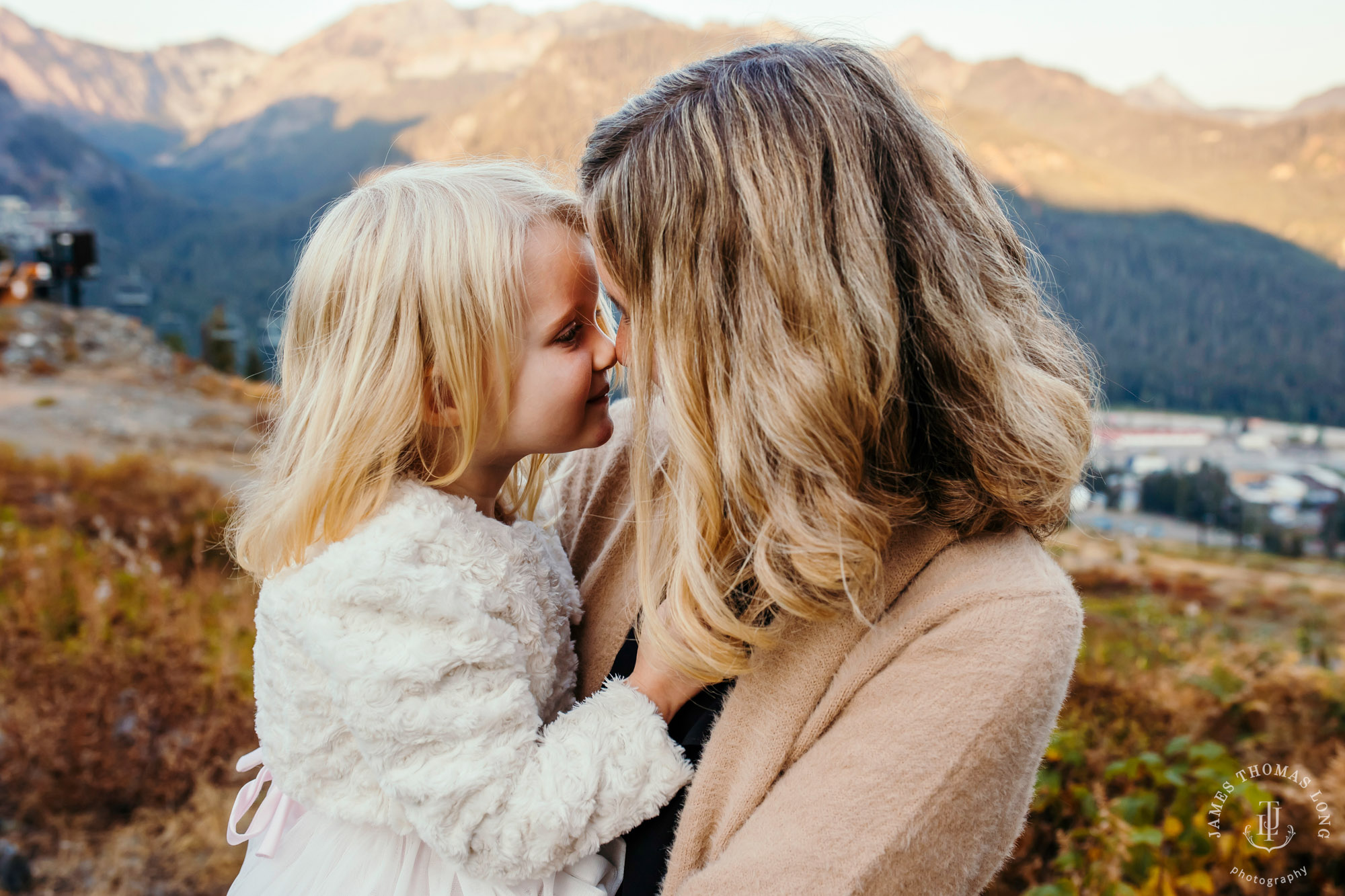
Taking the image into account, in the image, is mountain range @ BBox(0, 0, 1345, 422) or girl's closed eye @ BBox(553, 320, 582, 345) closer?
girl's closed eye @ BBox(553, 320, 582, 345)

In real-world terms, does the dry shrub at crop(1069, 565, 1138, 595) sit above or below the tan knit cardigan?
below

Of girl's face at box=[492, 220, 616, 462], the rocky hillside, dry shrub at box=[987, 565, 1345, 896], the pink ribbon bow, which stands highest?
girl's face at box=[492, 220, 616, 462]

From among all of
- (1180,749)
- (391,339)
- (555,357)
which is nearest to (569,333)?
(555,357)

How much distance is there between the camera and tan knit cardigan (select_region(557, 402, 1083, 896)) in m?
0.85

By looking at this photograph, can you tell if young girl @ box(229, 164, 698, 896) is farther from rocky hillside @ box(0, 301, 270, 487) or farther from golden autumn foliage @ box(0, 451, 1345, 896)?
rocky hillside @ box(0, 301, 270, 487)

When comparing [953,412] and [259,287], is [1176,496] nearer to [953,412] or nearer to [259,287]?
[953,412]

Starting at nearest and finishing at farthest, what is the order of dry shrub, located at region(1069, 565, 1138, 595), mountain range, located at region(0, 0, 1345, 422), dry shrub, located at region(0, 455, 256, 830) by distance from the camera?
1. dry shrub, located at region(0, 455, 256, 830)
2. dry shrub, located at region(1069, 565, 1138, 595)
3. mountain range, located at region(0, 0, 1345, 422)

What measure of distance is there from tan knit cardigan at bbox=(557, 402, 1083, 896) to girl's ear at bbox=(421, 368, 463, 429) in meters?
0.64

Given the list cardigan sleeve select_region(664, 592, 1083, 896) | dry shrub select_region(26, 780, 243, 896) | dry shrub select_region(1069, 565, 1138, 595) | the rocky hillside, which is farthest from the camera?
the rocky hillside

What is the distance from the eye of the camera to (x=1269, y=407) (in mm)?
6945

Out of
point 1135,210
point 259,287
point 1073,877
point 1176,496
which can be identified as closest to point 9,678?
point 1073,877

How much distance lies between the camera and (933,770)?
0.85 m

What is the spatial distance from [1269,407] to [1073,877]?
651 cm

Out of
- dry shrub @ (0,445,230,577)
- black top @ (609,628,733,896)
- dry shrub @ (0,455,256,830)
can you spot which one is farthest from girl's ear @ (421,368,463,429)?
dry shrub @ (0,445,230,577)
